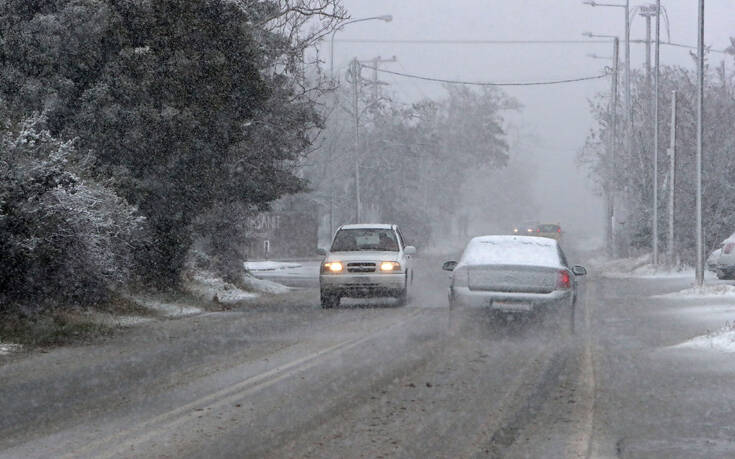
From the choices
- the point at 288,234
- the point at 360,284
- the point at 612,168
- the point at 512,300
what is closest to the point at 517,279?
the point at 512,300

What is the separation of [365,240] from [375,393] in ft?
46.6

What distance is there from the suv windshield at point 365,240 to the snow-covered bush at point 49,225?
734 centimetres

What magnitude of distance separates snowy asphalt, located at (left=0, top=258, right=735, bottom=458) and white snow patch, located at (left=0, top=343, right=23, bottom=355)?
0.45 metres

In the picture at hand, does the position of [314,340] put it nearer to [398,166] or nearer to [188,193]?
[188,193]

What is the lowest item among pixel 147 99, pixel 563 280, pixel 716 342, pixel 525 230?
pixel 716 342

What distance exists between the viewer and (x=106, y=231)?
18.0 meters

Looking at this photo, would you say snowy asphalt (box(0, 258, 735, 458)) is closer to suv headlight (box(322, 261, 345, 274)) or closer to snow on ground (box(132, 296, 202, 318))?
snow on ground (box(132, 296, 202, 318))

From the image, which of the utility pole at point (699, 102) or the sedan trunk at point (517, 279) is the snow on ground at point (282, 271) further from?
the sedan trunk at point (517, 279)

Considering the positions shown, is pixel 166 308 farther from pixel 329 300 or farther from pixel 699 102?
pixel 699 102

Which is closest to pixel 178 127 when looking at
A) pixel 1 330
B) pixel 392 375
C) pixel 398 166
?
pixel 1 330

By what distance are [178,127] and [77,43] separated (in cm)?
245

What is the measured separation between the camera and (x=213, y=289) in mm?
27688

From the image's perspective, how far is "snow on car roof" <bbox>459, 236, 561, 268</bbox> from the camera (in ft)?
57.8

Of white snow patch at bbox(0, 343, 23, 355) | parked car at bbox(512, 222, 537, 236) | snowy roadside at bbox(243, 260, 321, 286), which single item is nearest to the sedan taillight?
white snow patch at bbox(0, 343, 23, 355)
